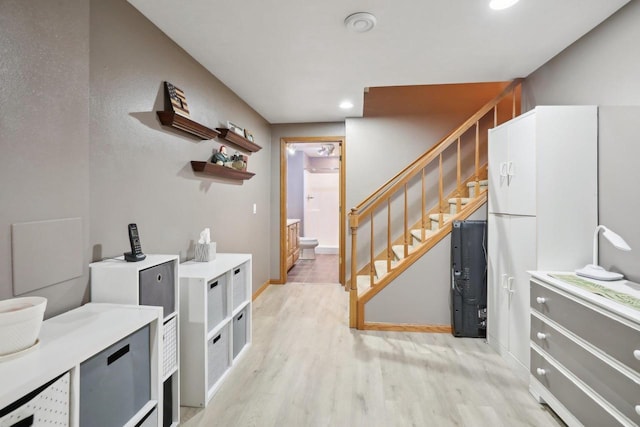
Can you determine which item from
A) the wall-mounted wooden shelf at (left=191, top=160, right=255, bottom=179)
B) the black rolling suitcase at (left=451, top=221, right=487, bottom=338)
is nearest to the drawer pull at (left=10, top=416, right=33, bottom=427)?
the wall-mounted wooden shelf at (left=191, top=160, right=255, bottom=179)

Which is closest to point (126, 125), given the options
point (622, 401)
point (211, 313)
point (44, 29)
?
point (44, 29)

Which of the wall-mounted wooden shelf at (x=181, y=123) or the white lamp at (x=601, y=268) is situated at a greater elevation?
the wall-mounted wooden shelf at (x=181, y=123)

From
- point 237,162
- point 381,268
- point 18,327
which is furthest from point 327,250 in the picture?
point 18,327

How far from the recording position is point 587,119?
1.87 metres

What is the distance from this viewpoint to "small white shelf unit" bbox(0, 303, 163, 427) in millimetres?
814

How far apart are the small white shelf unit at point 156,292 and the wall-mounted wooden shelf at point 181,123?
2.93 feet

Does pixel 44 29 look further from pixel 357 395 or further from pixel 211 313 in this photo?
pixel 357 395

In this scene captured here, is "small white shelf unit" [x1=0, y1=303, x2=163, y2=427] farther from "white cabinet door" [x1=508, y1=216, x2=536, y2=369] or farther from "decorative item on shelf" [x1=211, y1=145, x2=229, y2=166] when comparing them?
"white cabinet door" [x1=508, y1=216, x2=536, y2=369]

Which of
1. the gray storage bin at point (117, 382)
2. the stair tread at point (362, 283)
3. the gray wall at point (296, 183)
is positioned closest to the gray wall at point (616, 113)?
the stair tread at point (362, 283)

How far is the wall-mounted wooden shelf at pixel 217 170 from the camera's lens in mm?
2383

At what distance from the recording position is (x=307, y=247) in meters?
6.36

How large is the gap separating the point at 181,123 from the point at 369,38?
1.39 m

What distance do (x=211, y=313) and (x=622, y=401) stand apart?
81.4 inches

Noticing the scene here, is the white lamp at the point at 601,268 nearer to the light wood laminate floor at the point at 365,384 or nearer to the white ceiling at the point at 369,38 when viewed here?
the light wood laminate floor at the point at 365,384
